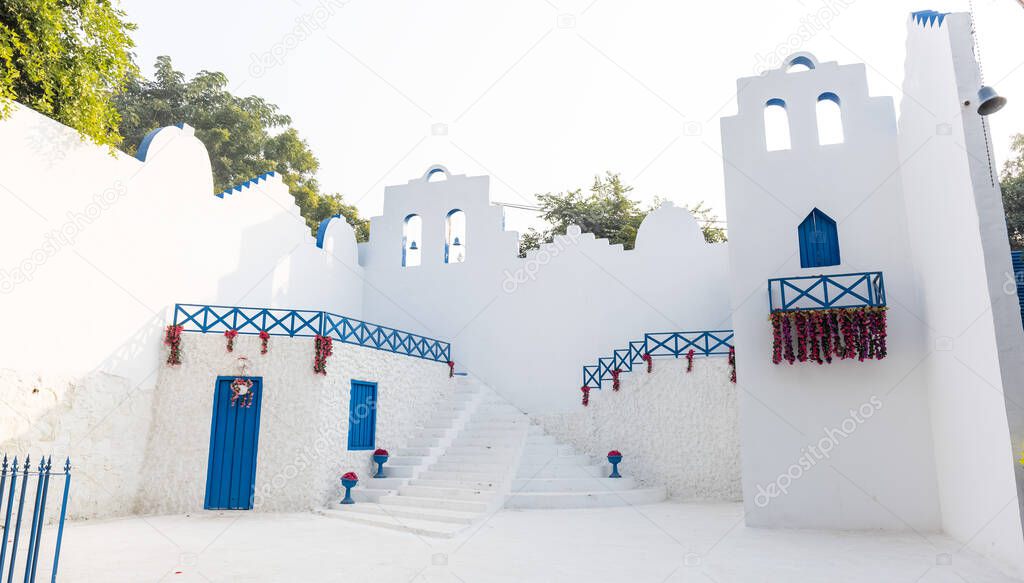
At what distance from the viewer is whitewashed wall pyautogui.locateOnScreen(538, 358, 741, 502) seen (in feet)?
38.3

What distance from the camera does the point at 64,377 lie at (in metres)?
8.95

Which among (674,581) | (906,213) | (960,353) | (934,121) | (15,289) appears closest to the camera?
(674,581)

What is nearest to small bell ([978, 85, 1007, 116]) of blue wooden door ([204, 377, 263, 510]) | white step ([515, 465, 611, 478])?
white step ([515, 465, 611, 478])

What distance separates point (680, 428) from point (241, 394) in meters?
7.68

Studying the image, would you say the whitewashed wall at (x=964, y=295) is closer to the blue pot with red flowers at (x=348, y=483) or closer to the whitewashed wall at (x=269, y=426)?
the blue pot with red flowers at (x=348, y=483)

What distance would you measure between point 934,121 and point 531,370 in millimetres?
9830

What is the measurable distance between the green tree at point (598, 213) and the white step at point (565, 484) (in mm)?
12310

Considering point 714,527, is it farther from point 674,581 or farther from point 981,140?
point 981,140

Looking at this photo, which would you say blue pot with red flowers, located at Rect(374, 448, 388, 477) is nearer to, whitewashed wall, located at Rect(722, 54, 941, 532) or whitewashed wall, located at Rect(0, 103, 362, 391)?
whitewashed wall, located at Rect(0, 103, 362, 391)

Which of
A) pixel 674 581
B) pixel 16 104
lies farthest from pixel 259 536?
pixel 16 104

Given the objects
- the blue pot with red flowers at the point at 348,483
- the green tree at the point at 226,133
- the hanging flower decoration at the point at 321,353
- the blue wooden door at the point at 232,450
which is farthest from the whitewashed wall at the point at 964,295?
the green tree at the point at 226,133

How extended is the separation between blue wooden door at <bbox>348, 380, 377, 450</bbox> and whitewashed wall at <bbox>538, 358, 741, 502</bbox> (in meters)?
4.53

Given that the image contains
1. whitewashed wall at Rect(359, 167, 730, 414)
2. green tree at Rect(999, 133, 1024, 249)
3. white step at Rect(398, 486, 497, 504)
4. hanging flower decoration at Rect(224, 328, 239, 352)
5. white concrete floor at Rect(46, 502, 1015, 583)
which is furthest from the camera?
green tree at Rect(999, 133, 1024, 249)

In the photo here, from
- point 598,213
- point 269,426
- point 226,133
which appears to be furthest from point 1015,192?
point 226,133
